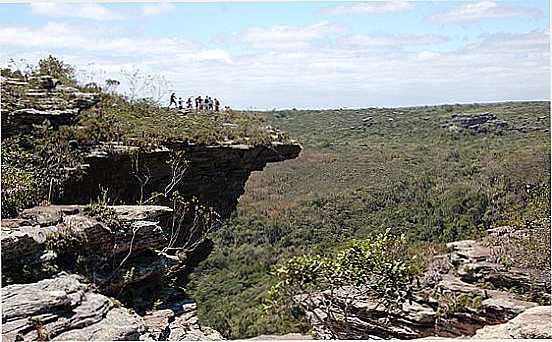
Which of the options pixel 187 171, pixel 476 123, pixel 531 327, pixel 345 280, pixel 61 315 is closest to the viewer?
pixel 531 327

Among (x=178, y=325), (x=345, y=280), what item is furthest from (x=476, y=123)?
(x=178, y=325)

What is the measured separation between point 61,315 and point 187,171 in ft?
18.4

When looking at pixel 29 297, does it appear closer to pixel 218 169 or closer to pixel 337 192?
pixel 218 169

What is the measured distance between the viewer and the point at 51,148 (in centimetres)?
873

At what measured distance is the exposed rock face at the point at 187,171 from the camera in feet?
31.0

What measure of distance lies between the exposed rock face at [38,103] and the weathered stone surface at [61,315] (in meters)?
2.97

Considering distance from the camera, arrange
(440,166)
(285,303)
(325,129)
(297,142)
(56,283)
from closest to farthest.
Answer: (56,283)
(285,303)
(297,142)
(440,166)
(325,129)

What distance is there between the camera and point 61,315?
584 cm

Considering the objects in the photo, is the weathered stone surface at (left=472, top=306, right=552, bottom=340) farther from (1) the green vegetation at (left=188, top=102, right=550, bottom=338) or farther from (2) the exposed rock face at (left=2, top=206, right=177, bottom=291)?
(1) the green vegetation at (left=188, top=102, right=550, bottom=338)

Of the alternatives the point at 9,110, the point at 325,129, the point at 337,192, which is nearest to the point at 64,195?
the point at 9,110

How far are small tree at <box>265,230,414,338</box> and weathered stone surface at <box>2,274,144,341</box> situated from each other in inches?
112

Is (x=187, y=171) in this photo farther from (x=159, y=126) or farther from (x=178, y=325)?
(x=178, y=325)

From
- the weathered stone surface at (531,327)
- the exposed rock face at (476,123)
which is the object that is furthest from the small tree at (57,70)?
the exposed rock face at (476,123)

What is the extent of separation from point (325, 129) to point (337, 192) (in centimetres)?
1893
